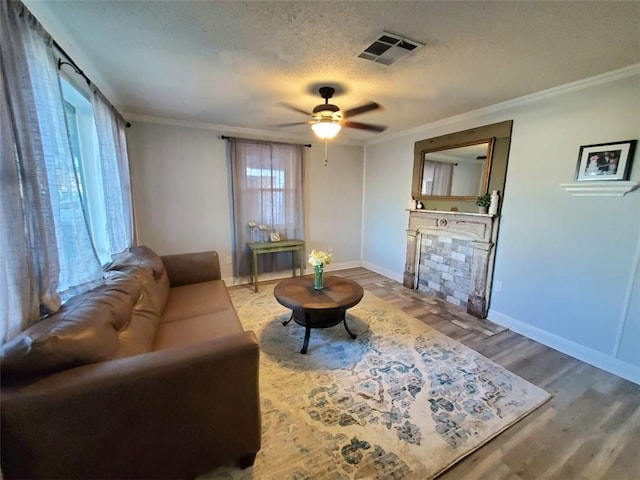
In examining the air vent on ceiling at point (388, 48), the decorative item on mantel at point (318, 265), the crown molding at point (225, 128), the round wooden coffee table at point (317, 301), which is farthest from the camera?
the crown molding at point (225, 128)

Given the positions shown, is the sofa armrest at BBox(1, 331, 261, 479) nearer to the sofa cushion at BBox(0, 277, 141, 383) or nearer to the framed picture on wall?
the sofa cushion at BBox(0, 277, 141, 383)

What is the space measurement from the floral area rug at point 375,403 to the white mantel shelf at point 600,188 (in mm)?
1681

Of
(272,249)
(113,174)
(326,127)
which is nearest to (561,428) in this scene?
(326,127)

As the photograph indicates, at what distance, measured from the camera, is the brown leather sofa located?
95 centimetres

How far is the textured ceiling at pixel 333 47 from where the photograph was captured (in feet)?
4.70

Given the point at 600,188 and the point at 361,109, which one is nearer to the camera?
the point at 600,188

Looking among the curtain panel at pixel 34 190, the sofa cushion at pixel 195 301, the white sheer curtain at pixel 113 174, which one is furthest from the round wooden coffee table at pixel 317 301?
the white sheer curtain at pixel 113 174

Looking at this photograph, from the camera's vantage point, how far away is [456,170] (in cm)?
348

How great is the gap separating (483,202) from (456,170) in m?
0.65

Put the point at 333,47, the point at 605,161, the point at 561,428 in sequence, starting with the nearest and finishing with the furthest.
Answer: the point at 561,428, the point at 333,47, the point at 605,161

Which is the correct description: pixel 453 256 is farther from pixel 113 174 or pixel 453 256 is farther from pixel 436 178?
pixel 113 174

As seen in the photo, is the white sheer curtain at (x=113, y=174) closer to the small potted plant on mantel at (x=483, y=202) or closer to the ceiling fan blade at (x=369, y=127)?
the ceiling fan blade at (x=369, y=127)

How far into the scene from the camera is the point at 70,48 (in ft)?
5.83

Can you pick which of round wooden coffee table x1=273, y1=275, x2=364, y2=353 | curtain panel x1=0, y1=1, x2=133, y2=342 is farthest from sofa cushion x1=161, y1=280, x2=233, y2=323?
curtain panel x1=0, y1=1, x2=133, y2=342
